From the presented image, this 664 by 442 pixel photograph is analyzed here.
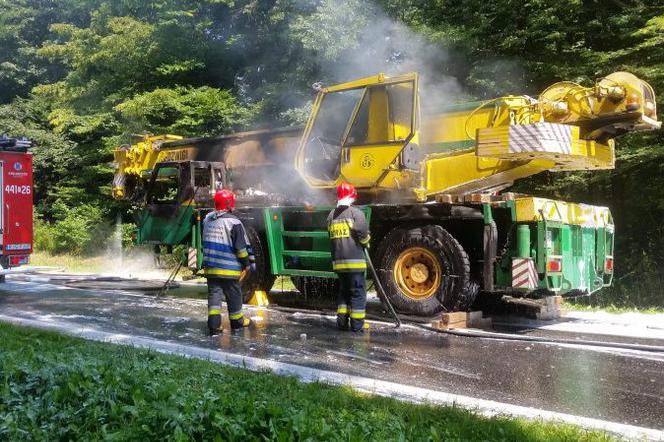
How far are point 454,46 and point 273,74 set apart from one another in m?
7.97

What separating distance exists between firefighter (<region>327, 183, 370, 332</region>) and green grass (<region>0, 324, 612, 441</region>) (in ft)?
9.33

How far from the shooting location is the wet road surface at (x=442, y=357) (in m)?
4.87

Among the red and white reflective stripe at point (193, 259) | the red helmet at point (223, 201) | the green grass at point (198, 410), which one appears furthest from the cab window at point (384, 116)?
the green grass at point (198, 410)

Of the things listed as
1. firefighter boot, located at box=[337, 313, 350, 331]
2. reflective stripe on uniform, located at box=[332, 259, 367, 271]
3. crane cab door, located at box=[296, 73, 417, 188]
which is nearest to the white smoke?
crane cab door, located at box=[296, 73, 417, 188]

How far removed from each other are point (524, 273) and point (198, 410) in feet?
16.6

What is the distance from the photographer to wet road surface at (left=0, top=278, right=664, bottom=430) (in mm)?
4871

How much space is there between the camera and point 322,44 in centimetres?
1480

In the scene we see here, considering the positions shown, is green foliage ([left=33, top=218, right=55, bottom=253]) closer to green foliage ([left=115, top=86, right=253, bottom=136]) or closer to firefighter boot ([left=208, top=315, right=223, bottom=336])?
green foliage ([left=115, top=86, right=253, bottom=136])

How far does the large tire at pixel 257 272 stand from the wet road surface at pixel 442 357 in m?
0.76

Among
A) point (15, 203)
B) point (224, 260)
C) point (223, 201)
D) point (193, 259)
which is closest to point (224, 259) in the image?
point (224, 260)

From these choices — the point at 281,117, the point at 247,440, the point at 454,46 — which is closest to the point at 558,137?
the point at 454,46

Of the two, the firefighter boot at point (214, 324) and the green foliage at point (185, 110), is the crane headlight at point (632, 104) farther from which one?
the green foliage at point (185, 110)

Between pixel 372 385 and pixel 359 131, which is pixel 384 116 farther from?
pixel 372 385

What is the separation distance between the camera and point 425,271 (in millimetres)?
8531
